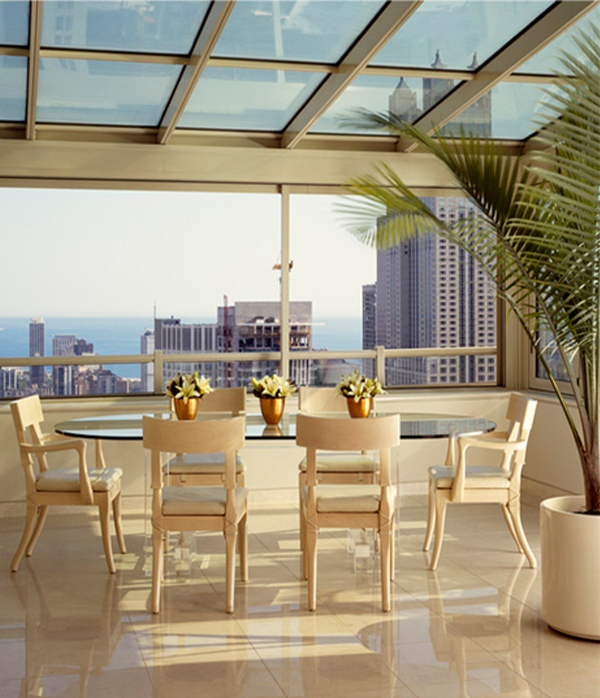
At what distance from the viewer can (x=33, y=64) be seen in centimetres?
529

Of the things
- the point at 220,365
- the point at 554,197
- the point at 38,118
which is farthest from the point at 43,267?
the point at 554,197

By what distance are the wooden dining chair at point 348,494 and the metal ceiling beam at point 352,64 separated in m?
2.13

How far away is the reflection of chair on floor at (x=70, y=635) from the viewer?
358 centimetres

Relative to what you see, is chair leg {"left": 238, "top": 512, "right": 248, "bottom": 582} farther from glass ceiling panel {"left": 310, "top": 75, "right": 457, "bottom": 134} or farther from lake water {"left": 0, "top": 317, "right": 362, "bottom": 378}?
glass ceiling panel {"left": 310, "top": 75, "right": 457, "bottom": 134}

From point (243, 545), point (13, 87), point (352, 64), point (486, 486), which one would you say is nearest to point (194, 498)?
point (243, 545)

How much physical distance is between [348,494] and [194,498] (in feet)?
2.63

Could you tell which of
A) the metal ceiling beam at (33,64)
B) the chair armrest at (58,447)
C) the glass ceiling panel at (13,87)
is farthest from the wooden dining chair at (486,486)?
the glass ceiling panel at (13,87)

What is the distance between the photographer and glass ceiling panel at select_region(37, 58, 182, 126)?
552 centimetres

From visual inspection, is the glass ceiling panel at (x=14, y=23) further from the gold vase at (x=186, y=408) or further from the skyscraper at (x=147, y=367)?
the skyscraper at (x=147, y=367)

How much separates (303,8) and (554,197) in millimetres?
1954

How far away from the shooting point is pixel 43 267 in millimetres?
6922

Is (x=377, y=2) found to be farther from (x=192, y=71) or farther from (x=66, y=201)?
(x=66, y=201)

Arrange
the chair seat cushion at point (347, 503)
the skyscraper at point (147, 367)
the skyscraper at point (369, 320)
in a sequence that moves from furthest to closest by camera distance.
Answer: the skyscraper at point (369, 320), the skyscraper at point (147, 367), the chair seat cushion at point (347, 503)

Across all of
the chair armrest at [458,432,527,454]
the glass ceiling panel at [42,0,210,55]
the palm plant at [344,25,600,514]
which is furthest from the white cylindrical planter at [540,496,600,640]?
the glass ceiling panel at [42,0,210,55]
